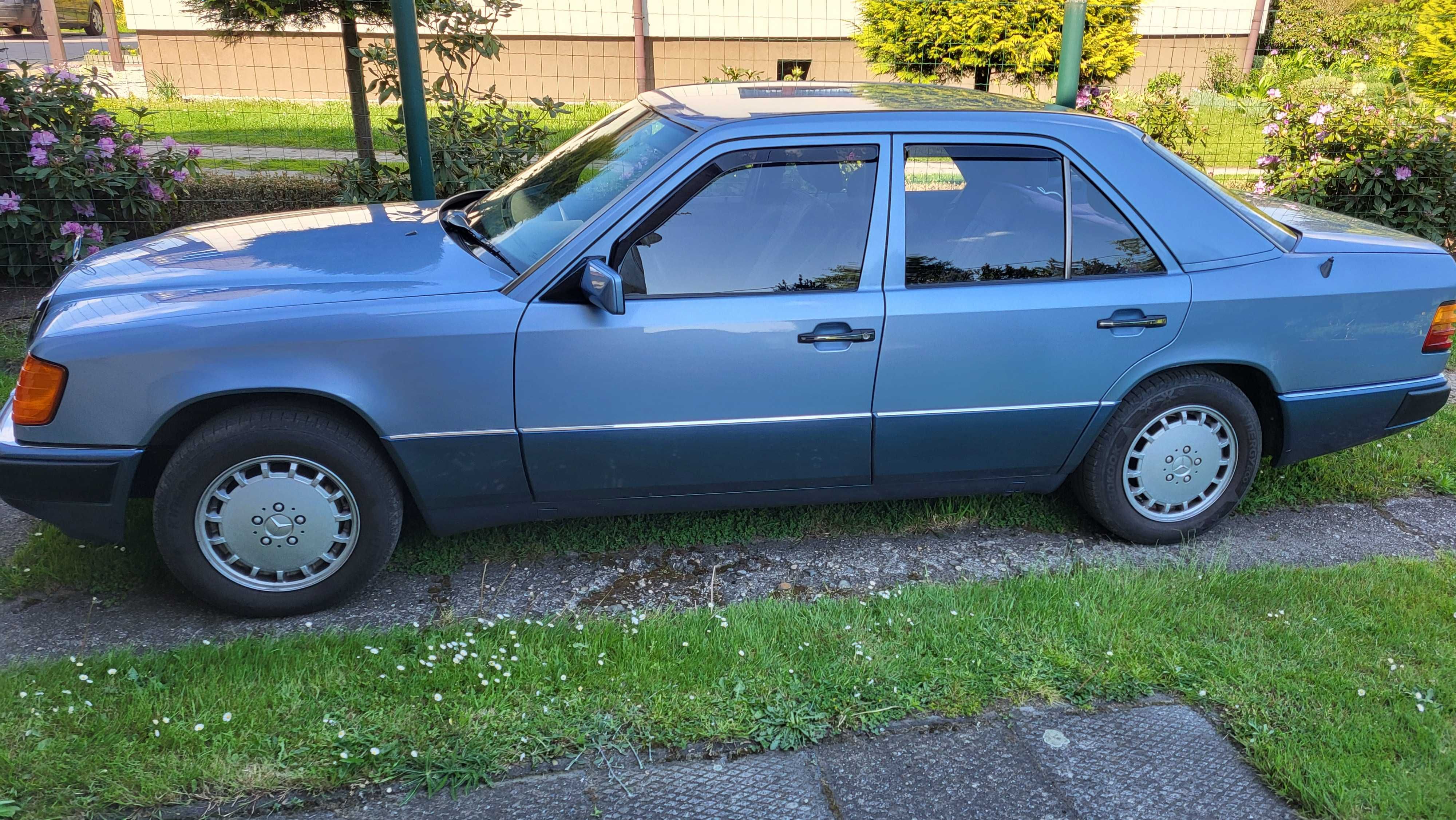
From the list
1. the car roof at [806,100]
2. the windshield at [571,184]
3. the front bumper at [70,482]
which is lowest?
the front bumper at [70,482]

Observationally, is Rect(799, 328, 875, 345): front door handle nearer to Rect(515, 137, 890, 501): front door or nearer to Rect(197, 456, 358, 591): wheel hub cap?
Rect(515, 137, 890, 501): front door

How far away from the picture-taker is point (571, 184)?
12.9ft

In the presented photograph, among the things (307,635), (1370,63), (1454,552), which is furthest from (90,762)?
(1370,63)

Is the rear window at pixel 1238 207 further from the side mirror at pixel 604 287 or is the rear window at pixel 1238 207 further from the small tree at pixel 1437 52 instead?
the small tree at pixel 1437 52

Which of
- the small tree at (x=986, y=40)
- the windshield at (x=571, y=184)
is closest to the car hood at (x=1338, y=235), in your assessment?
the windshield at (x=571, y=184)

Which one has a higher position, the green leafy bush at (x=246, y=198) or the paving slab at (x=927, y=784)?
the green leafy bush at (x=246, y=198)

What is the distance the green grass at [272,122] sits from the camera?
10.5 m

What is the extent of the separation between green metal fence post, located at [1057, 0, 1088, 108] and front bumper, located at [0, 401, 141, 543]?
18.1 ft

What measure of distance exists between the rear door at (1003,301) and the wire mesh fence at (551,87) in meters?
1.00

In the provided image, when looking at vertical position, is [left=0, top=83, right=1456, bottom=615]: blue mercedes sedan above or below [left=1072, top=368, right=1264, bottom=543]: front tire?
above

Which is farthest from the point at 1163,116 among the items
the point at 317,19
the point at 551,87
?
the point at 551,87

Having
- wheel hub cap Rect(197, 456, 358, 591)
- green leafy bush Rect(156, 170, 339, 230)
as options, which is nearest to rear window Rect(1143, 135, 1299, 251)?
wheel hub cap Rect(197, 456, 358, 591)

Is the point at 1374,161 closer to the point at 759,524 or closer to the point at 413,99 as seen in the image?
the point at 759,524

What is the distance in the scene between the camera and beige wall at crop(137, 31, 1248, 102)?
15789 mm
